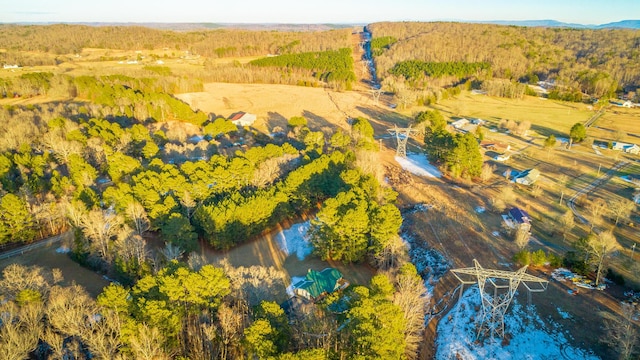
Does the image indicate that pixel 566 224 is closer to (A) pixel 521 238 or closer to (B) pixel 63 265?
(A) pixel 521 238

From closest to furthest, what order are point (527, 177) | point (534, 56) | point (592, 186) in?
1. point (592, 186)
2. point (527, 177)
3. point (534, 56)

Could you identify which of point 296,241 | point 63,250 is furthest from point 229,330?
point 63,250

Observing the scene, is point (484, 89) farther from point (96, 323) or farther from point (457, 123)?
point (96, 323)

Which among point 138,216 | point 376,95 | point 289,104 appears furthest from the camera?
point 376,95

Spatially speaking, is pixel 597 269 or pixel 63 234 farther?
pixel 63 234

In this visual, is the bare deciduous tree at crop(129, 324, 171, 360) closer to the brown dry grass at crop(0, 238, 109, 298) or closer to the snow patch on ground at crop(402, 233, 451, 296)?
the brown dry grass at crop(0, 238, 109, 298)

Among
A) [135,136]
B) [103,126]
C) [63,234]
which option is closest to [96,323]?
[63,234]

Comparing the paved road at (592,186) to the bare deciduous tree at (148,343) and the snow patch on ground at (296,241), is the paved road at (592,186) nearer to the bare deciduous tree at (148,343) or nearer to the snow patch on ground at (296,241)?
the snow patch on ground at (296,241)
